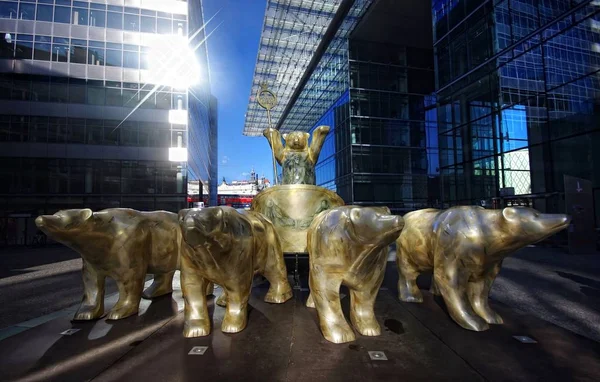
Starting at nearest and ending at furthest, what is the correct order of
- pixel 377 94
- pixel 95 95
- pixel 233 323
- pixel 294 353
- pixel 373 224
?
pixel 373 224 → pixel 294 353 → pixel 233 323 → pixel 95 95 → pixel 377 94

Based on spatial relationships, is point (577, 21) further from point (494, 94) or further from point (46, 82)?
point (46, 82)

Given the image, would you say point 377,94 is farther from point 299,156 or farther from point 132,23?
point 299,156

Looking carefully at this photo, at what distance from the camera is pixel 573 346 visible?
3.06 metres

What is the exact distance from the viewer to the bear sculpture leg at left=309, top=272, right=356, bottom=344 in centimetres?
320

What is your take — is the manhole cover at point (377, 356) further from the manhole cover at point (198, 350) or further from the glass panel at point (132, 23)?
the glass panel at point (132, 23)

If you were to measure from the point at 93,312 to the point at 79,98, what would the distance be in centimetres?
2256

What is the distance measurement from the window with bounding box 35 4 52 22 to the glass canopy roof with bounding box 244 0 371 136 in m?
15.1

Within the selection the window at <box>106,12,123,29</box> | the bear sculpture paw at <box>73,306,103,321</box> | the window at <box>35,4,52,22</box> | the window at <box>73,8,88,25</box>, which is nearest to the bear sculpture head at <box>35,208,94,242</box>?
the bear sculpture paw at <box>73,306,103,321</box>

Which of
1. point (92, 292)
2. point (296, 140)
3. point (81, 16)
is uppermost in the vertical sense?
point (81, 16)

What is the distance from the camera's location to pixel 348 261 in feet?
10.0

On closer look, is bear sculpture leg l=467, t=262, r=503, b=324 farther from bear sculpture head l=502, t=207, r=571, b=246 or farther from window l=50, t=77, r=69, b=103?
window l=50, t=77, r=69, b=103

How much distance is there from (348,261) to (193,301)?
6.23 ft

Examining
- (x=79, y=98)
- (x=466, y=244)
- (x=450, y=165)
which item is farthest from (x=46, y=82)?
(x=450, y=165)

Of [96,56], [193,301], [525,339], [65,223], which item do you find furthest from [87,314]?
[96,56]
